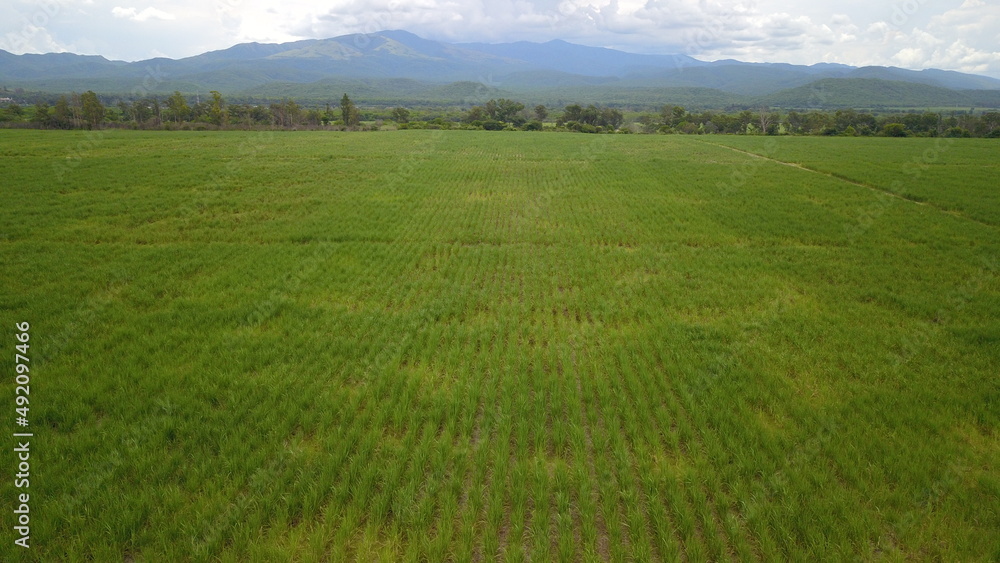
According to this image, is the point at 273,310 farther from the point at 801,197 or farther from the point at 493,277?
the point at 801,197

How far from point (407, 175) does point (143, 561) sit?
26.9m

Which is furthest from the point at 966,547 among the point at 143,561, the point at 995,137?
the point at 995,137

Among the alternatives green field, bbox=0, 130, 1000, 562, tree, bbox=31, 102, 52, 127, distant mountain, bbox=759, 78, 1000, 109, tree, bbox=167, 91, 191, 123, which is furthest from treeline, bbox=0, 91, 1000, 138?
distant mountain, bbox=759, 78, 1000, 109

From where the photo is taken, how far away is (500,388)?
6938 millimetres

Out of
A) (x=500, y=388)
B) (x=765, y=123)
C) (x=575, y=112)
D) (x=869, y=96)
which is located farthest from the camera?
(x=869, y=96)

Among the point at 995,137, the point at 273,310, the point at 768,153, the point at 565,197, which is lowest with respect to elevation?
the point at 273,310

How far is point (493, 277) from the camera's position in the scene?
12.0 metres

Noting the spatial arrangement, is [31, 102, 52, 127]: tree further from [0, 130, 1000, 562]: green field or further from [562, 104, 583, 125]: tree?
[562, 104, 583, 125]: tree

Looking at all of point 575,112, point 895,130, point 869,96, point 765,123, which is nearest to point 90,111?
point 575,112

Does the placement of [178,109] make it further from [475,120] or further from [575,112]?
[575,112]

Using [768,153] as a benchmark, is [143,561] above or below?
below

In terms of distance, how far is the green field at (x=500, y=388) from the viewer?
4.37m

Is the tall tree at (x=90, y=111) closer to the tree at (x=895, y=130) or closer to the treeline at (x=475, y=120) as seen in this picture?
the treeline at (x=475, y=120)

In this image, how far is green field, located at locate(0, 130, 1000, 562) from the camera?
4.37m
